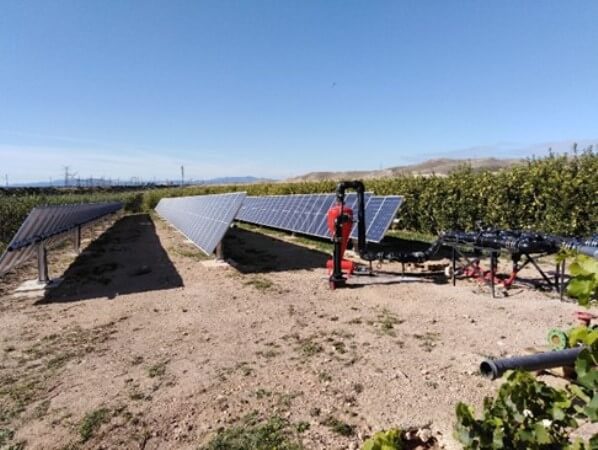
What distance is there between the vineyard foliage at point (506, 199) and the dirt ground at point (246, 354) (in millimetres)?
5330

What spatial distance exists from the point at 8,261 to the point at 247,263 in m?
5.45

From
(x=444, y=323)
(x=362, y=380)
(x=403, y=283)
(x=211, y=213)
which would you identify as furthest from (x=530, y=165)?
(x=362, y=380)

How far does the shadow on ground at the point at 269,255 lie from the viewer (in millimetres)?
10664

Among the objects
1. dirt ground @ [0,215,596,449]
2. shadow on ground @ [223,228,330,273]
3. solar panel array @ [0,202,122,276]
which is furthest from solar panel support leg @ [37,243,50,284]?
shadow on ground @ [223,228,330,273]

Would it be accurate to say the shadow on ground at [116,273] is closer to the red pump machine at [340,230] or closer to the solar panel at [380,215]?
the red pump machine at [340,230]

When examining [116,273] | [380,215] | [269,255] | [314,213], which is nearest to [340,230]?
[380,215]

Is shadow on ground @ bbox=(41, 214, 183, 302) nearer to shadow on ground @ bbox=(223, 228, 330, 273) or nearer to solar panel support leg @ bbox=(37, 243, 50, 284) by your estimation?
solar panel support leg @ bbox=(37, 243, 50, 284)

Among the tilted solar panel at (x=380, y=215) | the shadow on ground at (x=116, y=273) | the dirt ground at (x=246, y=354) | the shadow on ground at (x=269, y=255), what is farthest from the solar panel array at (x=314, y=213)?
the shadow on ground at (x=116, y=273)

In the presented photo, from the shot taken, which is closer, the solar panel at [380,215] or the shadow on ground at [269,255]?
the shadow on ground at [269,255]

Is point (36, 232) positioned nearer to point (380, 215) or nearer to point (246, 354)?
point (246, 354)

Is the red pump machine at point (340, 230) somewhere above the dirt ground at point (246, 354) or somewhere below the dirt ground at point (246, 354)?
above

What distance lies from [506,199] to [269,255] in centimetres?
792

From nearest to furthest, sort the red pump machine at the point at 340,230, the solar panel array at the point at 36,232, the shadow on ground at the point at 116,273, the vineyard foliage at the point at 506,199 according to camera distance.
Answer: the solar panel array at the point at 36,232
the red pump machine at the point at 340,230
the shadow on ground at the point at 116,273
the vineyard foliage at the point at 506,199

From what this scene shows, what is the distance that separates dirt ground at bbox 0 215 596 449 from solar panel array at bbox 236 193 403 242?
9.84 feet
